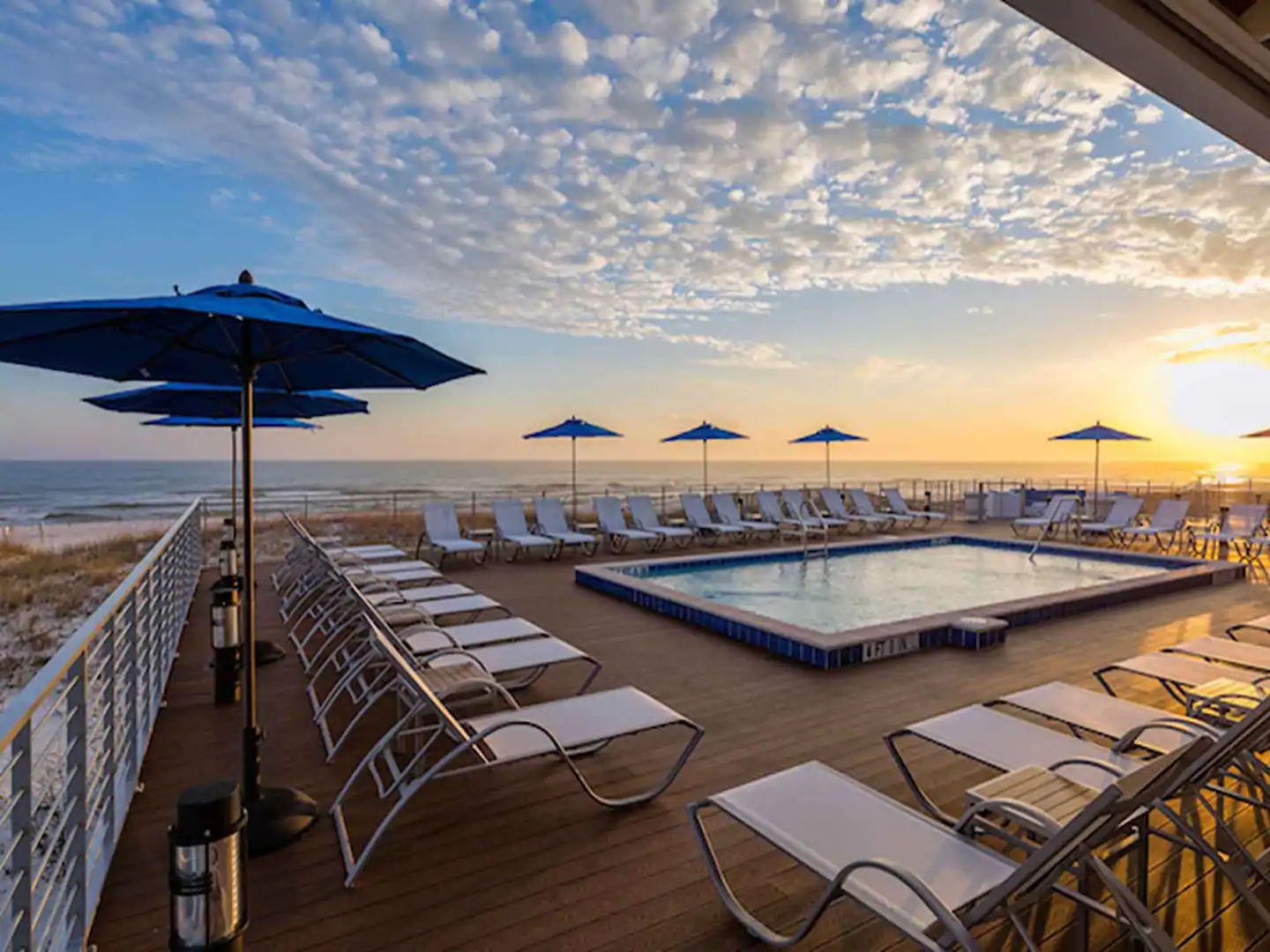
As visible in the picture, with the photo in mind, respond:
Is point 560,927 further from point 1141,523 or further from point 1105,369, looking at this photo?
point 1105,369

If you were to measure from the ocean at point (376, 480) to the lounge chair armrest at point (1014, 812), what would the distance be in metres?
10.3

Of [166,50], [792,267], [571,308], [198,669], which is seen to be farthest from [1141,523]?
[166,50]

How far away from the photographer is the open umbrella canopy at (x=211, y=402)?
4570 millimetres

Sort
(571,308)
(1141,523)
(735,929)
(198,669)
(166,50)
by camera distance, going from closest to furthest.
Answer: (735,929) → (198,669) → (166,50) → (1141,523) → (571,308)

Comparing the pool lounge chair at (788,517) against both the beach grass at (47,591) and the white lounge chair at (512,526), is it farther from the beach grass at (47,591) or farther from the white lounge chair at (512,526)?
the beach grass at (47,591)

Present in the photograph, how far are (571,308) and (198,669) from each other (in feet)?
35.5

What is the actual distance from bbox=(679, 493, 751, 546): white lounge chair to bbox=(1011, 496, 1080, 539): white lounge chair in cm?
444

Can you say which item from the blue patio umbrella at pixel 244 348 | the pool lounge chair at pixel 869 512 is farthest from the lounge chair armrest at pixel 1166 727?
the pool lounge chair at pixel 869 512

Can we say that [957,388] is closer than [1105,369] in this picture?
Answer: No

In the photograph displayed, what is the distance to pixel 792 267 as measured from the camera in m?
11.7

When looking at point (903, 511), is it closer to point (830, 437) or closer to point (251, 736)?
point (830, 437)

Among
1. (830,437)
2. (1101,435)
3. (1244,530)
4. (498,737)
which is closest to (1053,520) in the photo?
(1101,435)

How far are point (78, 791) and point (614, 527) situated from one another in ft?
27.6

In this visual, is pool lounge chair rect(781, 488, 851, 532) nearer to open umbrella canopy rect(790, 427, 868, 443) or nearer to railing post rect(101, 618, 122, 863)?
open umbrella canopy rect(790, 427, 868, 443)
